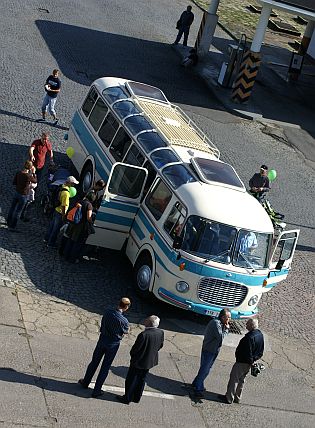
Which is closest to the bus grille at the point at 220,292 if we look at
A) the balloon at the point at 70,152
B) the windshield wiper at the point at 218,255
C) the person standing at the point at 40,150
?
the windshield wiper at the point at 218,255

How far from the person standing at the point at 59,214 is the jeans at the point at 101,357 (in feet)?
15.8

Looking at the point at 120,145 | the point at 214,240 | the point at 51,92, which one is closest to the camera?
the point at 214,240

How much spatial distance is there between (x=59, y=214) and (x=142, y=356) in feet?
17.2

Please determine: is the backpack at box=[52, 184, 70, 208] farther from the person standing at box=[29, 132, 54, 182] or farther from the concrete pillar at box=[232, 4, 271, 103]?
the concrete pillar at box=[232, 4, 271, 103]

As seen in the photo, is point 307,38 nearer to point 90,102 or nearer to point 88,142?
point 90,102

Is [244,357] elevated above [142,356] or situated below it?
below

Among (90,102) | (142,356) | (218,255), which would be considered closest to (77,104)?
(90,102)

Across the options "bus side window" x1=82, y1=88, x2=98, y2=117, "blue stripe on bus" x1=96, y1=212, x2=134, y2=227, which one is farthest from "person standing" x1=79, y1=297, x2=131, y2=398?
"bus side window" x1=82, y1=88, x2=98, y2=117

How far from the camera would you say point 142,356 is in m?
13.8

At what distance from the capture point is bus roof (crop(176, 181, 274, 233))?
17000mm

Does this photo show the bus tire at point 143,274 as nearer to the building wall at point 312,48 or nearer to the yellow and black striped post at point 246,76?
the yellow and black striped post at point 246,76

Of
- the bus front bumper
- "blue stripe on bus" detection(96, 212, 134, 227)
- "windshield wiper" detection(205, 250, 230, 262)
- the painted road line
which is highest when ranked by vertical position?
"windshield wiper" detection(205, 250, 230, 262)

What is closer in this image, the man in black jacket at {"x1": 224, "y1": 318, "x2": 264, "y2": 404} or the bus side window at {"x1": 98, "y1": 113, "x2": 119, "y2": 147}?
the man in black jacket at {"x1": 224, "y1": 318, "x2": 264, "y2": 404}

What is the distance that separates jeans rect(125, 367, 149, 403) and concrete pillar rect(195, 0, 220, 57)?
23.2 metres
